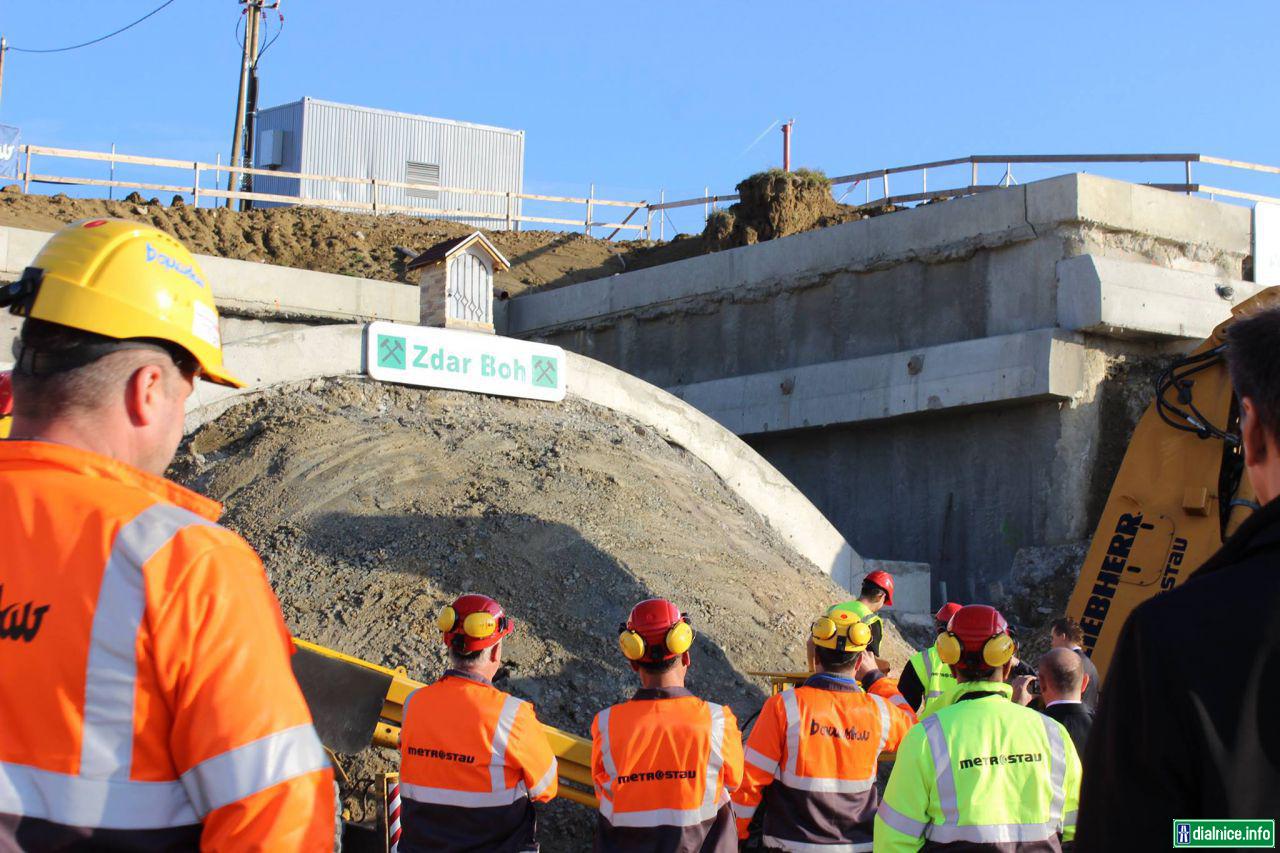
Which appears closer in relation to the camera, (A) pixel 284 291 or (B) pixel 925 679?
(B) pixel 925 679

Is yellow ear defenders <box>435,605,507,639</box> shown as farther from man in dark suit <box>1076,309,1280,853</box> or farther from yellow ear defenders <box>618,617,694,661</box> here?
man in dark suit <box>1076,309,1280,853</box>

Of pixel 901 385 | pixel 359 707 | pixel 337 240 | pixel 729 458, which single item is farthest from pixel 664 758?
pixel 337 240

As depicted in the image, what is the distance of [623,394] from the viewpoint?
542 inches

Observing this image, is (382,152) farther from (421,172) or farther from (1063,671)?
(1063,671)

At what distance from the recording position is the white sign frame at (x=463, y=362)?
1229cm

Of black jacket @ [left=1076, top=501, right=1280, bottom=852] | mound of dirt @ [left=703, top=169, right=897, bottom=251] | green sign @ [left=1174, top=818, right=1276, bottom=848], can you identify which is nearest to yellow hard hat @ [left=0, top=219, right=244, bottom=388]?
black jacket @ [left=1076, top=501, right=1280, bottom=852]

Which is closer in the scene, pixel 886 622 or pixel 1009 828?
pixel 1009 828

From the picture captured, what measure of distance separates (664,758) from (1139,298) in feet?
34.2

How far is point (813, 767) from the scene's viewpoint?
6270 mm

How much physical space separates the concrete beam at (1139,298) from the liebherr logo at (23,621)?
13435mm

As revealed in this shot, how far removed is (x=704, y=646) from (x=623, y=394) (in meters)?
4.29

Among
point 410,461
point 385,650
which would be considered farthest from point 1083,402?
point 385,650

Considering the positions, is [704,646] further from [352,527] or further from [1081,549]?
[1081,549]

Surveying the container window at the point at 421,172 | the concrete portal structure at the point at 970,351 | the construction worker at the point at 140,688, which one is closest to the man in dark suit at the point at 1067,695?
the construction worker at the point at 140,688
